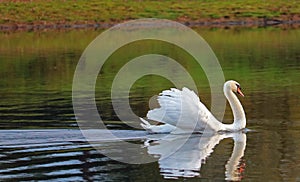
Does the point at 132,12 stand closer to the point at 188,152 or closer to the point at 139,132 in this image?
the point at 139,132

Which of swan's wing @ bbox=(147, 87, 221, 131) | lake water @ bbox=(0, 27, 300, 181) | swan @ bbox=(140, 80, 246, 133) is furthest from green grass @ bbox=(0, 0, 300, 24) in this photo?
swan's wing @ bbox=(147, 87, 221, 131)

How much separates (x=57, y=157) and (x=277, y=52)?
83.0 feet

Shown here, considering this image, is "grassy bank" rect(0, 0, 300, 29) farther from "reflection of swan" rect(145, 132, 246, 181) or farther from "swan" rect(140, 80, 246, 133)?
"reflection of swan" rect(145, 132, 246, 181)

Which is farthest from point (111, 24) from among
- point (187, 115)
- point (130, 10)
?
point (187, 115)

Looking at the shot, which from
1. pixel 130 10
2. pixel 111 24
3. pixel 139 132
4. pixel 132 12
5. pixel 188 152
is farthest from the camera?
pixel 130 10

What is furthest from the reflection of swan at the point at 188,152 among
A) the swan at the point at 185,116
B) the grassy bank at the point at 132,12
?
the grassy bank at the point at 132,12

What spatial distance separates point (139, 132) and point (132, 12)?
4814 centimetres

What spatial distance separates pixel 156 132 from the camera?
58.4 ft

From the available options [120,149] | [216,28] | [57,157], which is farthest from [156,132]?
[216,28]

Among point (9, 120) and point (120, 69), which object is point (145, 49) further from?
point (9, 120)

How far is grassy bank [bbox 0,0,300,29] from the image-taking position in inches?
2547

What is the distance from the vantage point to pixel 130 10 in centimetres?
6612

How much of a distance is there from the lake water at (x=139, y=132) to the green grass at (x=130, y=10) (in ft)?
81.0

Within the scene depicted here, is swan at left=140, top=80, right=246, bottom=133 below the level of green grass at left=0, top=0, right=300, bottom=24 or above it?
below
